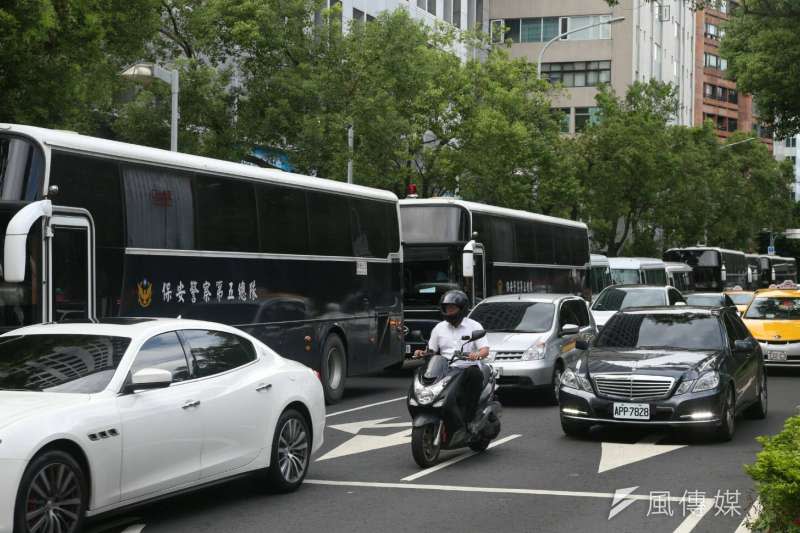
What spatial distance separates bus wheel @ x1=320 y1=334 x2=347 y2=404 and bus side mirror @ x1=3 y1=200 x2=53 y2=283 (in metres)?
7.80

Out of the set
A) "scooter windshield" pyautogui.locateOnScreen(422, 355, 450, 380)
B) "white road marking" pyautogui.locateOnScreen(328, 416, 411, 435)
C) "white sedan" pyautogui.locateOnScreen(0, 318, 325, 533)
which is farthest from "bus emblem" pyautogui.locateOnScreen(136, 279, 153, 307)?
"white sedan" pyautogui.locateOnScreen(0, 318, 325, 533)

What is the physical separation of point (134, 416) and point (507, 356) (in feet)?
34.1

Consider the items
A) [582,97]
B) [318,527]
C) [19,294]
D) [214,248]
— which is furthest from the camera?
[582,97]

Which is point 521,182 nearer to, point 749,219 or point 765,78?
point 765,78

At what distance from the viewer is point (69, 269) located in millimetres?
12516

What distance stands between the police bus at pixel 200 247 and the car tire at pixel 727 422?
20.9 ft

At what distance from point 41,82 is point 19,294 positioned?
6175 mm

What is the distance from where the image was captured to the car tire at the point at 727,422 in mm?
13416

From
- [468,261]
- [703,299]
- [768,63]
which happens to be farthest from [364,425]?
[768,63]

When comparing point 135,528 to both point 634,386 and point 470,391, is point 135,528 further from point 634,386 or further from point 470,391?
point 634,386

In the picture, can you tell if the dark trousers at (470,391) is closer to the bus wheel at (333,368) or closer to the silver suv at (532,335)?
the silver suv at (532,335)

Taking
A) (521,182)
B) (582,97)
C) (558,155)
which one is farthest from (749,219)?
(521,182)

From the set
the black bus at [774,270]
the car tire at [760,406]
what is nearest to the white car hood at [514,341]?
the car tire at [760,406]

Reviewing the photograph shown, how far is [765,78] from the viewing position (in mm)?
29469
